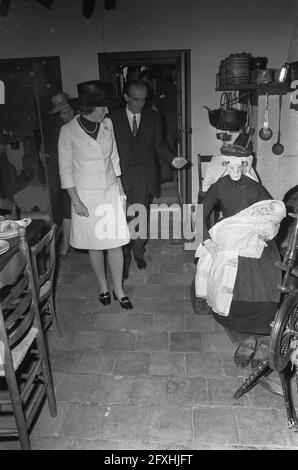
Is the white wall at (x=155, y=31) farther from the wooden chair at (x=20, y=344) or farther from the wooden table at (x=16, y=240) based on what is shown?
the wooden chair at (x=20, y=344)

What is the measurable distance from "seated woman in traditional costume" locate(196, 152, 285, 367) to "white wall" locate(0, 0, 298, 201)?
2.51 metres

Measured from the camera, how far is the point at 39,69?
428 centimetres

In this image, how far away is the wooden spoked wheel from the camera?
6.05 feet

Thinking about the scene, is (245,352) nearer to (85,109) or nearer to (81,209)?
(81,209)

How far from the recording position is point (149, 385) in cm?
229

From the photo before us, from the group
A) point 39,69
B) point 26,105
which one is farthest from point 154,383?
point 26,105

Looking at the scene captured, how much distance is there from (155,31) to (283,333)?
4025mm

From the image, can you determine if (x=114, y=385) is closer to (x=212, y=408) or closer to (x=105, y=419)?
(x=105, y=419)

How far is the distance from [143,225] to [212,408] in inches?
82.4

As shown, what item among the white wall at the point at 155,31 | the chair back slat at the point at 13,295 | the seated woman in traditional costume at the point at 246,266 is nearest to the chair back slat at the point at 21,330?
the chair back slat at the point at 13,295

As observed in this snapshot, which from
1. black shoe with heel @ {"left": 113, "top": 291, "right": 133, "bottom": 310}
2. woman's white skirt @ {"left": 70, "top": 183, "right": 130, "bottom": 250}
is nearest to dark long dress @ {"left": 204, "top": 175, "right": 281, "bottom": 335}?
black shoe with heel @ {"left": 113, "top": 291, "right": 133, "bottom": 310}

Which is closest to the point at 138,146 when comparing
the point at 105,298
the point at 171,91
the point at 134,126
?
the point at 134,126

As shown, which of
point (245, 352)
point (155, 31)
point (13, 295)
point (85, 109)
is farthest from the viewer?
point (155, 31)

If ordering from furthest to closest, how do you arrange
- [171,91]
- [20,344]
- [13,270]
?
[171,91] → [20,344] → [13,270]
